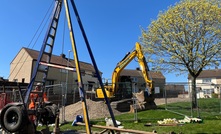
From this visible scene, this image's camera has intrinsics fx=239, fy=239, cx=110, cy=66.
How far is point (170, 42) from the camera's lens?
2294cm

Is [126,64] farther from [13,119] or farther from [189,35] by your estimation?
[13,119]

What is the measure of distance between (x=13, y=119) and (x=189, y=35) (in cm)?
1902

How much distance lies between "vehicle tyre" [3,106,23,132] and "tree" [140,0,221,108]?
17.2m

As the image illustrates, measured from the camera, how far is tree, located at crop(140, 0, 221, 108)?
21.8 m

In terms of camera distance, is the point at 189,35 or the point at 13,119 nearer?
the point at 13,119

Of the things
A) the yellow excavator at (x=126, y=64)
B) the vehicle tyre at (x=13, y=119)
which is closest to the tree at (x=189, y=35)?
the yellow excavator at (x=126, y=64)

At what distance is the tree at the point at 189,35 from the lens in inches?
859

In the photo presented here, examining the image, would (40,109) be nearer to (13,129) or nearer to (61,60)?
(13,129)

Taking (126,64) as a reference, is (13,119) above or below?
below

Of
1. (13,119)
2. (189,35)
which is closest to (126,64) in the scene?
(189,35)

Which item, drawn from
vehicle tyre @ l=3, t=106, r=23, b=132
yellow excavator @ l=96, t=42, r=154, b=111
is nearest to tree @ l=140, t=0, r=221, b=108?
yellow excavator @ l=96, t=42, r=154, b=111

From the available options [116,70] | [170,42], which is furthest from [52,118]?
[170,42]

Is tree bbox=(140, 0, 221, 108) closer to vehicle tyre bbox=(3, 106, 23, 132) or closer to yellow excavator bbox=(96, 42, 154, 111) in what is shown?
yellow excavator bbox=(96, 42, 154, 111)

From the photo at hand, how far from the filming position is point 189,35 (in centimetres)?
2244
